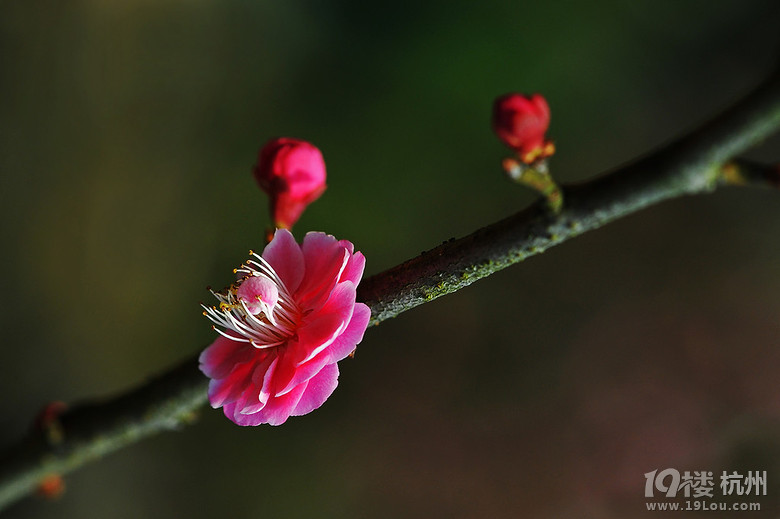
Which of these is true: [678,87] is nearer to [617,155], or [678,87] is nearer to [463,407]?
[617,155]

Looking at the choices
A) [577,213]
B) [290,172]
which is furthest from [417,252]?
[577,213]

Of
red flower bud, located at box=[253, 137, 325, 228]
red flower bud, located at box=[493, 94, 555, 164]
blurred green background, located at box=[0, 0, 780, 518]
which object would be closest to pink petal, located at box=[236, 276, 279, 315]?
red flower bud, located at box=[253, 137, 325, 228]

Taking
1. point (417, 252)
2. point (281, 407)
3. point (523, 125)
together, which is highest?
point (417, 252)

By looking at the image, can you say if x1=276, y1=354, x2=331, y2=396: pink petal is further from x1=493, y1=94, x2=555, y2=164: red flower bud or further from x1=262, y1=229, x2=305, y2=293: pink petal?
x1=493, y1=94, x2=555, y2=164: red flower bud

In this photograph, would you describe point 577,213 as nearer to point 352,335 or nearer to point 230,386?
point 352,335

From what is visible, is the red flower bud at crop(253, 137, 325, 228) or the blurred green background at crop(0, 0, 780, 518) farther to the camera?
the blurred green background at crop(0, 0, 780, 518)

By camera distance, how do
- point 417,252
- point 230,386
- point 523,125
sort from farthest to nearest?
point 417,252 → point 230,386 → point 523,125

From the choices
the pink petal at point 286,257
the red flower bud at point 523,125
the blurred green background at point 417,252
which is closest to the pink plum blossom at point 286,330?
the pink petal at point 286,257
